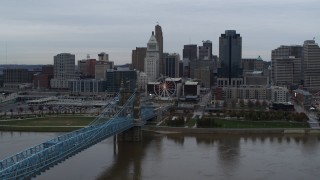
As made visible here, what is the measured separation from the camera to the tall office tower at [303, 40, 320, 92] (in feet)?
119

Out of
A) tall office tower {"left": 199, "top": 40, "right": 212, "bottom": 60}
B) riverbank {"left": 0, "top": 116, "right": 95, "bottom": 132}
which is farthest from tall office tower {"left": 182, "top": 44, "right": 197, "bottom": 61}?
riverbank {"left": 0, "top": 116, "right": 95, "bottom": 132}

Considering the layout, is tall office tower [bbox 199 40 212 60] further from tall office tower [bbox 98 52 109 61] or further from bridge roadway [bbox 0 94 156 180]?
bridge roadway [bbox 0 94 156 180]

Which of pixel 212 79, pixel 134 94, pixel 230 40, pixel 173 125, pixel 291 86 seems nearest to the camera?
pixel 134 94

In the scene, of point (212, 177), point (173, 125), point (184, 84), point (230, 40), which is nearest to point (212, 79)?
point (230, 40)

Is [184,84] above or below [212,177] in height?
above

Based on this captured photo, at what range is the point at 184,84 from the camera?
3142 centimetres

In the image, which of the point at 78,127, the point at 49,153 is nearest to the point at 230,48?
the point at 78,127

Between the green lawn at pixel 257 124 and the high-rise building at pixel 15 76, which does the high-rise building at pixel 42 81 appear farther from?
the green lawn at pixel 257 124

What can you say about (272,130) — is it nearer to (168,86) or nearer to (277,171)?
(277,171)

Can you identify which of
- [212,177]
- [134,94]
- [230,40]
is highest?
[230,40]

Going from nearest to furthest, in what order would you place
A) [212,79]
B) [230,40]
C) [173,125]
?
[173,125] → [212,79] → [230,40]

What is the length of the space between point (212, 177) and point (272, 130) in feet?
21.7

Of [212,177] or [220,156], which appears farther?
[220,156]

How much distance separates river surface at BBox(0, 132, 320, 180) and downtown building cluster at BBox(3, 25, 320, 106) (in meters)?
13.7
